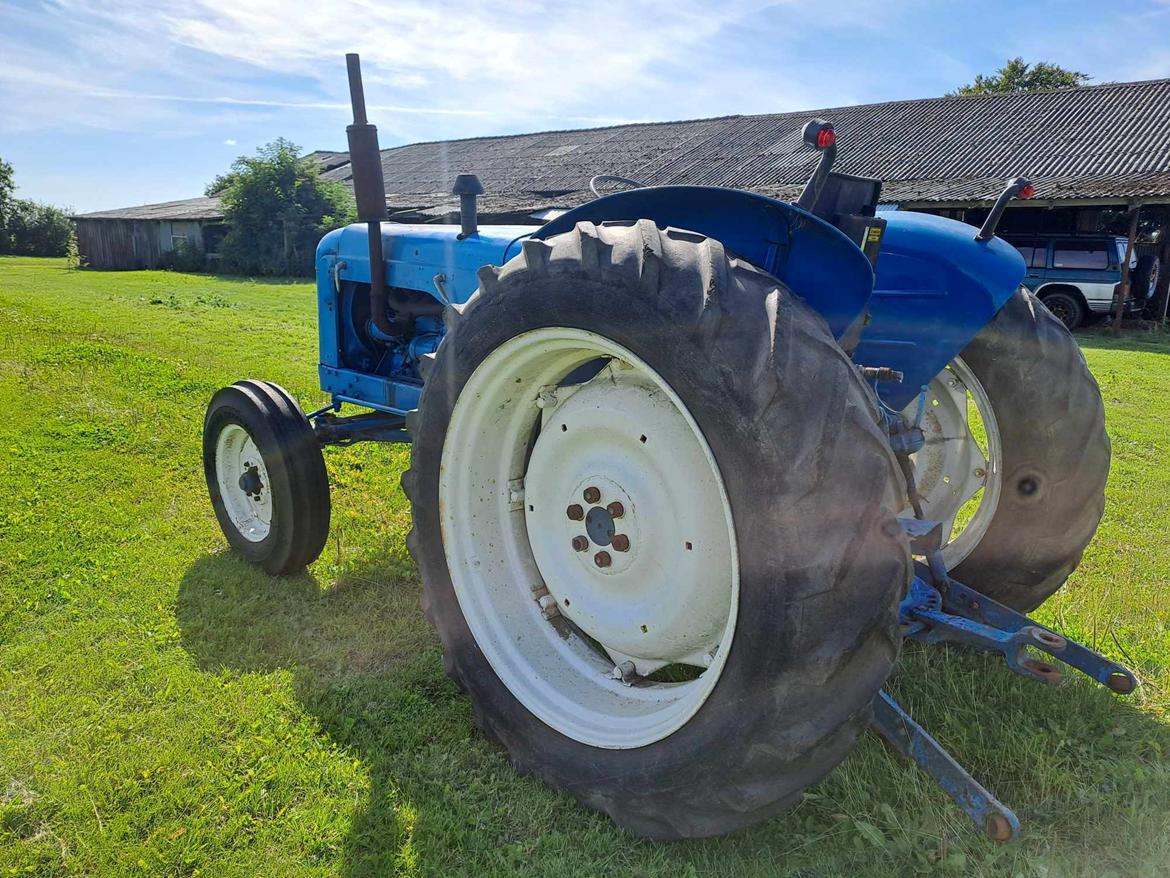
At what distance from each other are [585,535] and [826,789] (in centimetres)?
91

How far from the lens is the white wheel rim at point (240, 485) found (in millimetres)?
3814

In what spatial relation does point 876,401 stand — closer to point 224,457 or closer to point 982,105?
point 224,457

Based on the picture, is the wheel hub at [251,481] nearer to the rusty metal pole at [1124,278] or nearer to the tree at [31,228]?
the rusty metal pole at [1124,278]

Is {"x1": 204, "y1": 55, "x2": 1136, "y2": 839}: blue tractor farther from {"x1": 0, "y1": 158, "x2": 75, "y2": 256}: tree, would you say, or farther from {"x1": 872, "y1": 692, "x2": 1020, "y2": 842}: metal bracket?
{"x1": 0, "y1": 158, "x2": 75, "y2": 256}: tree

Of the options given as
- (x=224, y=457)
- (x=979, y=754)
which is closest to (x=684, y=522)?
(x=979, y=754)

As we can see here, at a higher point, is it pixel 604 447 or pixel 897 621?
pixel 604 447

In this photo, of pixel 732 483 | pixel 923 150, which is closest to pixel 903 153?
pixel 923 150

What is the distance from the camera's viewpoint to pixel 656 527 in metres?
2.16

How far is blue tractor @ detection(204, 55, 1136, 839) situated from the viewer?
1688 millimetres

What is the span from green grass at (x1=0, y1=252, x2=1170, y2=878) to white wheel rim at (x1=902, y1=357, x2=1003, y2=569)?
1.49 feet

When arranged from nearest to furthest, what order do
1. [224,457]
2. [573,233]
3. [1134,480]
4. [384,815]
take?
[573,233] < [384,815] < [224,457] < [1134,480]

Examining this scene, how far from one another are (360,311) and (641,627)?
269 centimetres

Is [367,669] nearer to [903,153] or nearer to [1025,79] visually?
[903,153]

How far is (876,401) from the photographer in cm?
183
